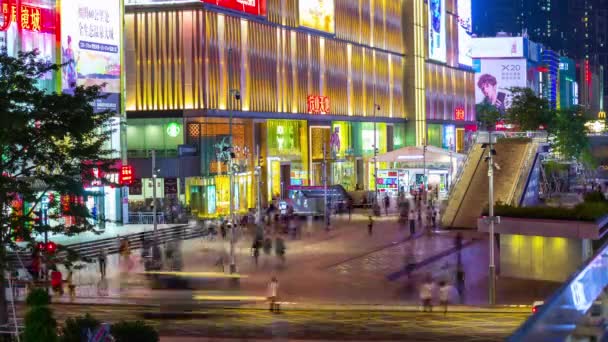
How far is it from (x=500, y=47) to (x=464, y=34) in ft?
188

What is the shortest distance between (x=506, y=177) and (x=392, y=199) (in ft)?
93.5

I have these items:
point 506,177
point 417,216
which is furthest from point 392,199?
point 506,177

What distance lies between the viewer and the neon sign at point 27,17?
4922 cm

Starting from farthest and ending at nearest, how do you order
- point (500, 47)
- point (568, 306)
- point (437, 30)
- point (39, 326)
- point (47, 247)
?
point (500, 47) → point (437, 30) → point (47, 247) → point (39, 326) → point (568, 306)

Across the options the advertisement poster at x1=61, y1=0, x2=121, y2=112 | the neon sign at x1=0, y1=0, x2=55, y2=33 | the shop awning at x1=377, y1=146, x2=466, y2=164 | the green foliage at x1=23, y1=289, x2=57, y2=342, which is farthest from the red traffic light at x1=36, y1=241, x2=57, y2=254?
the shop awning at x1=377, y1=146, x2=466, y2=164

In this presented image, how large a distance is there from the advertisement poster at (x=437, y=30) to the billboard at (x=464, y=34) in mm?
7802

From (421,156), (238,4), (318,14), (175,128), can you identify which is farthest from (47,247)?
(318,14)

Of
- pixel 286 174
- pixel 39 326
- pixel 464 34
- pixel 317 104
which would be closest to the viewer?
pixel 39 326

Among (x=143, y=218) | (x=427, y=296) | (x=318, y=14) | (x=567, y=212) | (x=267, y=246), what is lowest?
(x=427, y=296)

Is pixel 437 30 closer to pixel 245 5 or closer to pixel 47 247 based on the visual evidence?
pixel 245 5

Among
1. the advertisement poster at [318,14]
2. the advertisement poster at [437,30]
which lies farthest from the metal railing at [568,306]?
the advertisement poster at [437,30]

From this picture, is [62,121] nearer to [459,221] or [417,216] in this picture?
[459,221]

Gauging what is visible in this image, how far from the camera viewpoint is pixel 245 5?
7650 centimetres

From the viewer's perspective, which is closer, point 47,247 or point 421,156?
point 47,247
